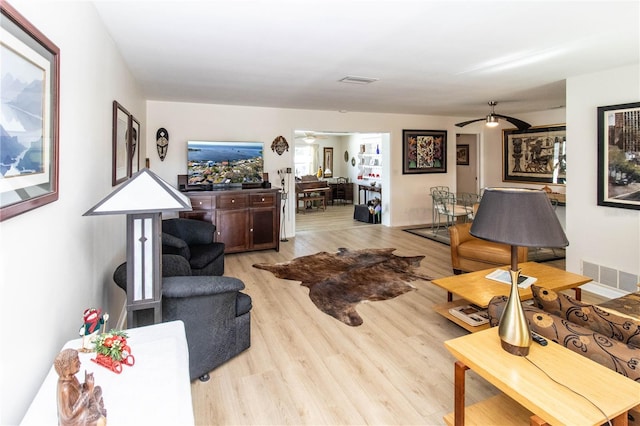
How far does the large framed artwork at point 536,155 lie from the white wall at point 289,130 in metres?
1.30

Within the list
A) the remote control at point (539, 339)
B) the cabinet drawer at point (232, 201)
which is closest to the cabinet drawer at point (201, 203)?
the cabinet drawer at point (232, 201)

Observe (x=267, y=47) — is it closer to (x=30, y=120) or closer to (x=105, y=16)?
(x=105, y=16)

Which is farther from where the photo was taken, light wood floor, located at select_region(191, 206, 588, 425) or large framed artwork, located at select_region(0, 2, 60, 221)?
light wood floor, located at select_region(191, 206, 588, 425)

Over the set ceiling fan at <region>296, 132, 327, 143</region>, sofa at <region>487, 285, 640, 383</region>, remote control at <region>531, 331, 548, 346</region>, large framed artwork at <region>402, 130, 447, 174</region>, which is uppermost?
ceiling fan at <region>296, 132, 327, 143</region>

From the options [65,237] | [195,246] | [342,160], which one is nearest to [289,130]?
[195,246]

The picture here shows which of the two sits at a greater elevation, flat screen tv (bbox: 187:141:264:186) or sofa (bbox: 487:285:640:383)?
flat screen tv (bbox: 187:141:264:186)

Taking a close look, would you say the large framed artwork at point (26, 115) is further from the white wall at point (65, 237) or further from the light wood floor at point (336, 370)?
the light wood floor at point (336, 370)

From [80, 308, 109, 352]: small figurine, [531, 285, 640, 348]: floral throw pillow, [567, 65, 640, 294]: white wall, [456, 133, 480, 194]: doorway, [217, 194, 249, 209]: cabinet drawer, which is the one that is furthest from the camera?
[456, 133, 480, 194]: doorway

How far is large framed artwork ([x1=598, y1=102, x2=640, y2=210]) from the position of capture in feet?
12.3

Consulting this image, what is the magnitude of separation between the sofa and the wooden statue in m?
1.84

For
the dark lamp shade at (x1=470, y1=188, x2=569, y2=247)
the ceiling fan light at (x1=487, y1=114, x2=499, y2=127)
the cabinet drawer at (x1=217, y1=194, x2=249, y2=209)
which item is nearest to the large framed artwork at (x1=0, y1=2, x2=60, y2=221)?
the dark lamp shade at (x1=470, y1=188, x2=569, y2=247)

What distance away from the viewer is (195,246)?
4.17m

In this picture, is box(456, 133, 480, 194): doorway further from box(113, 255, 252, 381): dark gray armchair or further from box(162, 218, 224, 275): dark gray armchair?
box(113, 255, 252, 381): dark gray armchair

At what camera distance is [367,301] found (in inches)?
148
